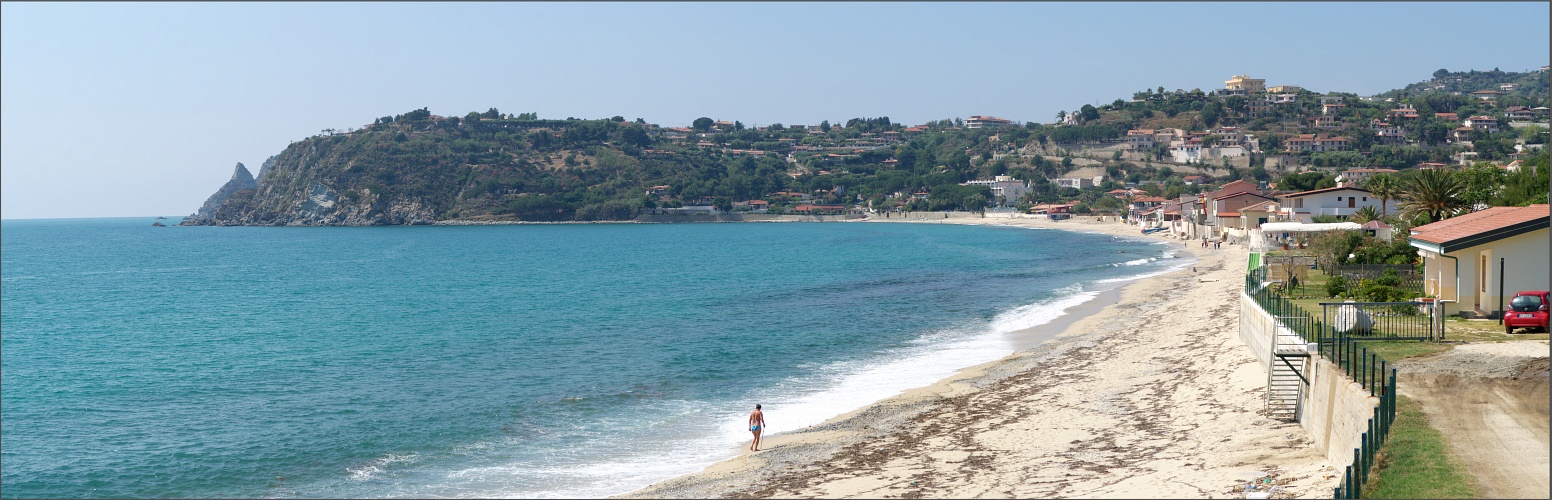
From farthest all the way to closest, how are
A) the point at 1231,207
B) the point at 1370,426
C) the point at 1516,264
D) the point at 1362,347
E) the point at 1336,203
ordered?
the point at 1231,207, the point at 1336,203, the point at 1516,264, the point at 1362,347, the point at 1370,426

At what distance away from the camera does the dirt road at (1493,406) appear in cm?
949

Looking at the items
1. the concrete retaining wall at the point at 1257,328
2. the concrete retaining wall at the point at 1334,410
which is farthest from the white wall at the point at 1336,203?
the concrete retaining wall at the point at 1334,410

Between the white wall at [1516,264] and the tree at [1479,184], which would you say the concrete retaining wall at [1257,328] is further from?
the tree at [1479,184]

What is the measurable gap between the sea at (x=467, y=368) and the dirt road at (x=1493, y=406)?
10.2 m

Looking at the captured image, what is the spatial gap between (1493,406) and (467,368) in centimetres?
2360

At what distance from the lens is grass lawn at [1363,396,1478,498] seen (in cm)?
921

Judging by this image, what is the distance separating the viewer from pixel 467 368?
28.1m

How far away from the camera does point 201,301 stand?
5453cm

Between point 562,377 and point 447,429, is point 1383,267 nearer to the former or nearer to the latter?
point 562,377

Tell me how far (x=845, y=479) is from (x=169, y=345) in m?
30.6

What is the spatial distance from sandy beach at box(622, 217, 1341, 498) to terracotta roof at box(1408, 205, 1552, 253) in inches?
168

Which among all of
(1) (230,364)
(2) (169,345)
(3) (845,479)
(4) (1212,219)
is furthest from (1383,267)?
(4) (1212,219)

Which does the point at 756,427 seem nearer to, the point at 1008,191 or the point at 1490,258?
the point at 1490,258

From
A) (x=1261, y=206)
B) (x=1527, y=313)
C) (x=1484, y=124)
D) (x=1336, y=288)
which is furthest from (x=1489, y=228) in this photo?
(x=1484, y=124)
